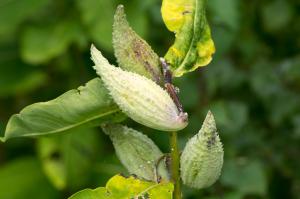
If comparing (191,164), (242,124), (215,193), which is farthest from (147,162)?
(242,124)

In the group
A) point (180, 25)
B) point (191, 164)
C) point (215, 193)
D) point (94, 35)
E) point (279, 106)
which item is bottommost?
point (191, 164)

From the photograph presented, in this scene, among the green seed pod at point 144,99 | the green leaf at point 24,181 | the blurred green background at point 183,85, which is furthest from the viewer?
the green leaf at point 24,181

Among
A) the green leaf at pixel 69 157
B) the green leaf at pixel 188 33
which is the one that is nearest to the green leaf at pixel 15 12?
the green leaf at pixel 69 157

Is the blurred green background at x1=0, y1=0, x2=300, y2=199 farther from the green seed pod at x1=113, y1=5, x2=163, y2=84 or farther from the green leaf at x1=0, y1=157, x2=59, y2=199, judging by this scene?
the green seed pod at x1=113, y1=5, x2=163, y2=84

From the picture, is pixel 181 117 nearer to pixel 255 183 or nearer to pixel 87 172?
pixel 255 183

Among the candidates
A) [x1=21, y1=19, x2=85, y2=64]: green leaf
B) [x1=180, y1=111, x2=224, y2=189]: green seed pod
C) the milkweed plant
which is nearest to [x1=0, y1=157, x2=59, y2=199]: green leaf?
[x1=21, y1=19, x2=85, y2=64]: green leaf

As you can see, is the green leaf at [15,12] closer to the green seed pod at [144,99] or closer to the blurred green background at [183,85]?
the blurred green background at [183,85]
